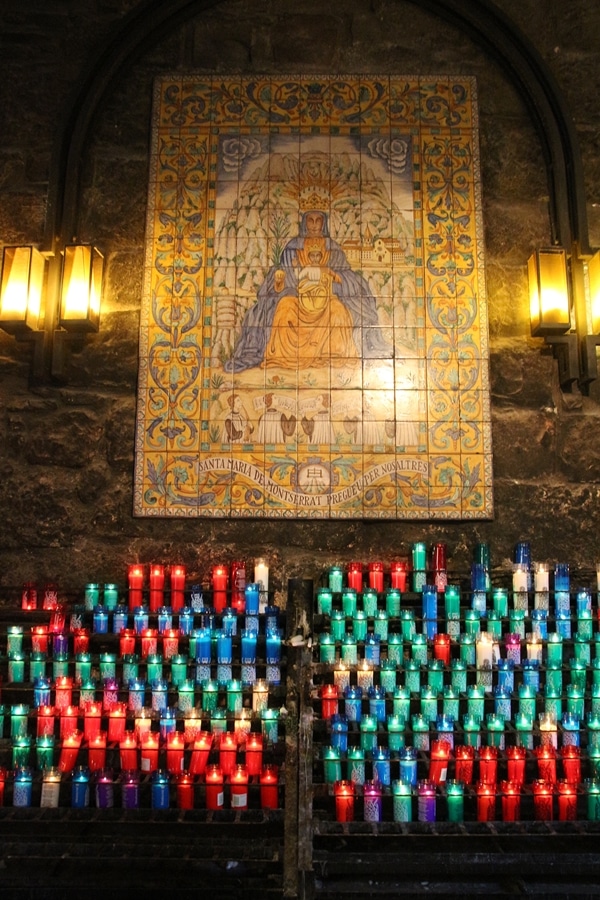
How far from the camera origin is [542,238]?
4457 millimetres

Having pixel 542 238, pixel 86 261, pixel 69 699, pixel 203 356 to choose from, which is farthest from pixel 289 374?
pixel 69 699

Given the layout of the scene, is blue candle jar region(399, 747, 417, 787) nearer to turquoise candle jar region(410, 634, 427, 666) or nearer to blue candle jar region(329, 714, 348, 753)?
blue candle jar region(329, 714, 348, 753)

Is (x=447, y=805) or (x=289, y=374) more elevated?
(x=289, y=374)

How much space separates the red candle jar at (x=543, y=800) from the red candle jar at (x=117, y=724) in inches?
66.3

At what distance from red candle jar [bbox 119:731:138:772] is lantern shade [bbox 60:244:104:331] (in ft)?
7.25

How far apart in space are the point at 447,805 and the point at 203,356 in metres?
2.65

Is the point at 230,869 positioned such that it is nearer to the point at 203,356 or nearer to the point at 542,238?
the point at 203,356

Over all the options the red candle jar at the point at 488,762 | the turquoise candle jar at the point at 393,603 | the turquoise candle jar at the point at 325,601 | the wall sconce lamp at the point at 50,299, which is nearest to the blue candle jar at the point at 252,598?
the turquoise candle jar at the point at 325,601

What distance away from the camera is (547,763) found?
2.96m

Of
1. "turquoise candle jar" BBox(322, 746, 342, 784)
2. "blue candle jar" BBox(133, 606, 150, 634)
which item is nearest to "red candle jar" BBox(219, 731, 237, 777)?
"turquoise candle jar" BBox(322, 746, 342, 784)

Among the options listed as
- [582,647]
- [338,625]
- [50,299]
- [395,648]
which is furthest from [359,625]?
[50,299]

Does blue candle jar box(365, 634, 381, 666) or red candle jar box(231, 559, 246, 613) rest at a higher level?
red candle jar box(231, 559, 246, 613)

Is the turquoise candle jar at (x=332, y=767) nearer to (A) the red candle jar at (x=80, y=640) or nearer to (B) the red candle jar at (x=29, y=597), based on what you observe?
(A) the red candle jar at (x=80, y=640)

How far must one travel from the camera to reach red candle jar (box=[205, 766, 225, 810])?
2898 mm
